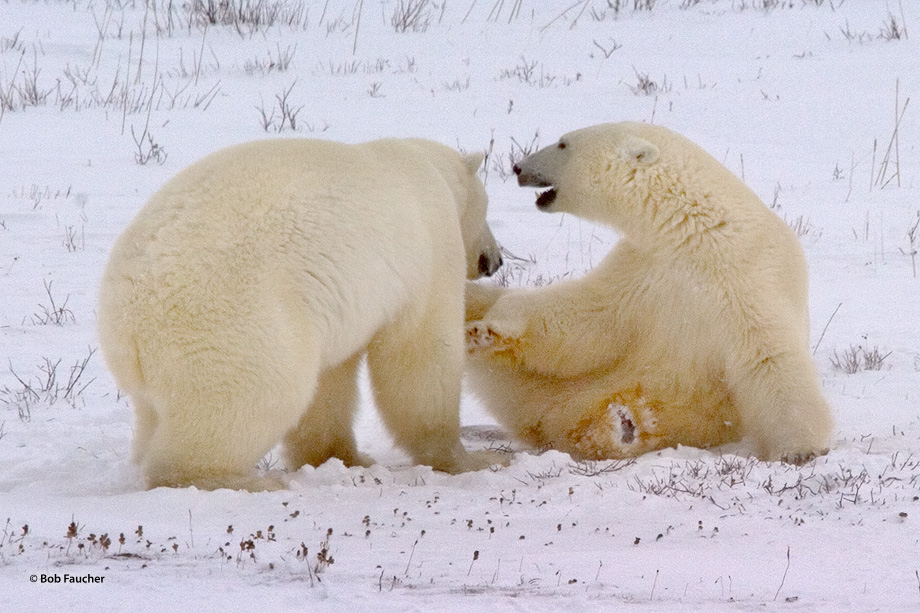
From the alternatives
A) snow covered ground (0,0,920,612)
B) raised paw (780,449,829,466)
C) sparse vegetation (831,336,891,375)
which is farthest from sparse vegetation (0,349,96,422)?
sparse vegetation (831,336,891,375)

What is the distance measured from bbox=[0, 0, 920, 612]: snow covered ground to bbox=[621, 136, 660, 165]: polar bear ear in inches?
50.5

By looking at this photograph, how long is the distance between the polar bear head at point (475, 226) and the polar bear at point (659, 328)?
0.67ft

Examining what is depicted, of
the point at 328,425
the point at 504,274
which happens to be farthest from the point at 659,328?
the point at 504,274

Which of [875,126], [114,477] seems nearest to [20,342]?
[114,477]

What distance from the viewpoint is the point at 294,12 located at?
13.8 metres

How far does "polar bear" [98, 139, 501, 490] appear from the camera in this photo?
A: 149 inches

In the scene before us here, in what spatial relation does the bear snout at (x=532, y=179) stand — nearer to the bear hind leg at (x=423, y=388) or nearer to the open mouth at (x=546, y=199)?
the open mouth at (x=546, y=199)

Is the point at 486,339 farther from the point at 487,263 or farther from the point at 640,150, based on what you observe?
the point at 640,150

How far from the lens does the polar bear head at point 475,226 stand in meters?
5.27

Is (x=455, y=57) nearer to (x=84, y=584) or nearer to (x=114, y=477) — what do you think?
(x=114, y=477)

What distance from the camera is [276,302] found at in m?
3.87

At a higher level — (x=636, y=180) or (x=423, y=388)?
(x=636, y=180)

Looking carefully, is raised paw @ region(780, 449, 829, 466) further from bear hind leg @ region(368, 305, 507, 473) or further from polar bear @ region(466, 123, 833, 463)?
bear hind leg @ region(368, 305, 507, 473)

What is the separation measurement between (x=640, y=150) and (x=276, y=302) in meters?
1.98
